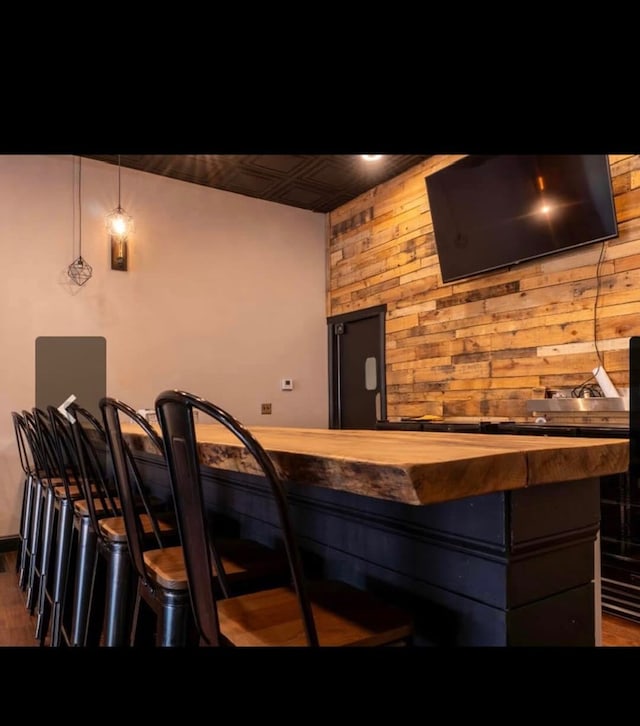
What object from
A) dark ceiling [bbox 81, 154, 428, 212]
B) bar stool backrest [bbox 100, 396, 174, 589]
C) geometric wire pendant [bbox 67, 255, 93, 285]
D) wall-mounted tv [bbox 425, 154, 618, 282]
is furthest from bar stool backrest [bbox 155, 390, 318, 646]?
geometric wire pendant [bbox 67, 255, 93, 285]

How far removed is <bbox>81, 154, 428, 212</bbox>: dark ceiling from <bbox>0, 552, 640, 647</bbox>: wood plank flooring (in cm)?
331

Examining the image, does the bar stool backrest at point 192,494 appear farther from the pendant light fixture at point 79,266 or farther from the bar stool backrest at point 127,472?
the pendant light fixture at point 79,266

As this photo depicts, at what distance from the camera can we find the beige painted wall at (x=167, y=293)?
4.22 metres

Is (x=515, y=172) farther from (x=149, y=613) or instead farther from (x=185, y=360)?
(x=149, y=613)

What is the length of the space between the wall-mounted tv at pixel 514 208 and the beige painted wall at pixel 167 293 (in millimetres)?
1806

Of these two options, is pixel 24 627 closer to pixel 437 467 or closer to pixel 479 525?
pixel 479 525

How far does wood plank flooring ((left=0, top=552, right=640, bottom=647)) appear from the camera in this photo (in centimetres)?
237

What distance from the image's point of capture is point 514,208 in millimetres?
3779

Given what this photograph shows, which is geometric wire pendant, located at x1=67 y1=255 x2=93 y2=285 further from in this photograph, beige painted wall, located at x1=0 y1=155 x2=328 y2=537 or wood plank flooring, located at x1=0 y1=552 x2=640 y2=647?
wood plank flooring, located at x1=0 y1=552 x2=640 y2=647

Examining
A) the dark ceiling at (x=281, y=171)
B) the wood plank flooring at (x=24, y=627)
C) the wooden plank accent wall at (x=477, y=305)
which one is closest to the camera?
the wood plank flooring at (x=24, y=627)

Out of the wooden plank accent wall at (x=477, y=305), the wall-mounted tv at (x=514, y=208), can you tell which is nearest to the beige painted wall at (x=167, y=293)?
the wooden plank accent wall at (x=477, y=305)

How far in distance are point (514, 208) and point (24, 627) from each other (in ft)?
12.5

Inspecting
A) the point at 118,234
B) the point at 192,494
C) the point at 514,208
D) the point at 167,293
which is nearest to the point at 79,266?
the point at 118,234

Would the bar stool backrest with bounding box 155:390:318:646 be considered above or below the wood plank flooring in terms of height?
above
